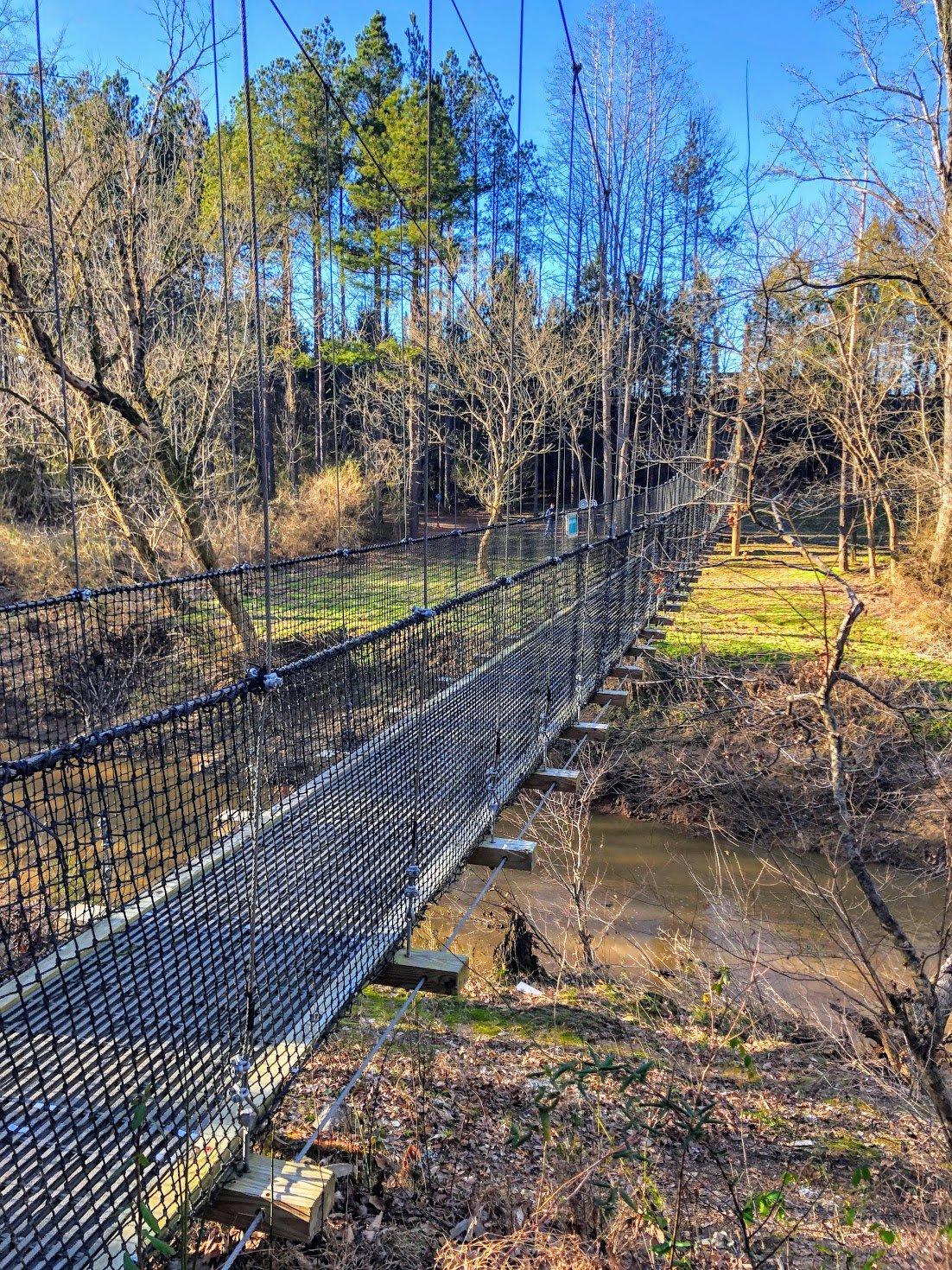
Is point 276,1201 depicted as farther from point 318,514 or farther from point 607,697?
point 318,514

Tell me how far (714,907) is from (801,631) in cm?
537

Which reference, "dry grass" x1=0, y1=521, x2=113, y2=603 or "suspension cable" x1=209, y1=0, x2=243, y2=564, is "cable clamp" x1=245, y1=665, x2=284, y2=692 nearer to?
"suspension cable" x1=209, y1=0, x2=243, y2=564

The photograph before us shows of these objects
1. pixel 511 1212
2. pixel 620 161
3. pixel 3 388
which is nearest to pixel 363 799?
pixel 511 1212

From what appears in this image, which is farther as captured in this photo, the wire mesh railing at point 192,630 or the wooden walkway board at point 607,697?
the wire mesh railing at point 192,630

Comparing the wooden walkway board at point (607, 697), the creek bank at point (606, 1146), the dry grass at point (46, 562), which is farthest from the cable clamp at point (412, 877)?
the dry grass at point (46, 562)

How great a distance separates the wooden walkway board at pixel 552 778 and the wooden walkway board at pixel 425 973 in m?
1.31

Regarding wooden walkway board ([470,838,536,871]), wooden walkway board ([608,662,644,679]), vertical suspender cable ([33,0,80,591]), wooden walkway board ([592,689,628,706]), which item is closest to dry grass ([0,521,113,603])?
vertical suspender cable ([33,0,80,591])

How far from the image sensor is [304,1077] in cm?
371

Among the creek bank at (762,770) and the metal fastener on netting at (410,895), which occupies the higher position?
the metal fastener on netting at (410,895)

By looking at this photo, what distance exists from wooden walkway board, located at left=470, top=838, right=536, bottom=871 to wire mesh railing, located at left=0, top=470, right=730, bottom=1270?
2.0 inches

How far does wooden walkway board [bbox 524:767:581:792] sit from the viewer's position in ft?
10.8

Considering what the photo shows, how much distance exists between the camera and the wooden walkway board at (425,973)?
197 centimetres

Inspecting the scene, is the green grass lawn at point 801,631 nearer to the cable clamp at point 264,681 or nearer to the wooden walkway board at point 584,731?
the wooden walkway board at point 584,731

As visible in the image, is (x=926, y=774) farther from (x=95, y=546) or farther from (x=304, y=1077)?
(x=95, y=546)
